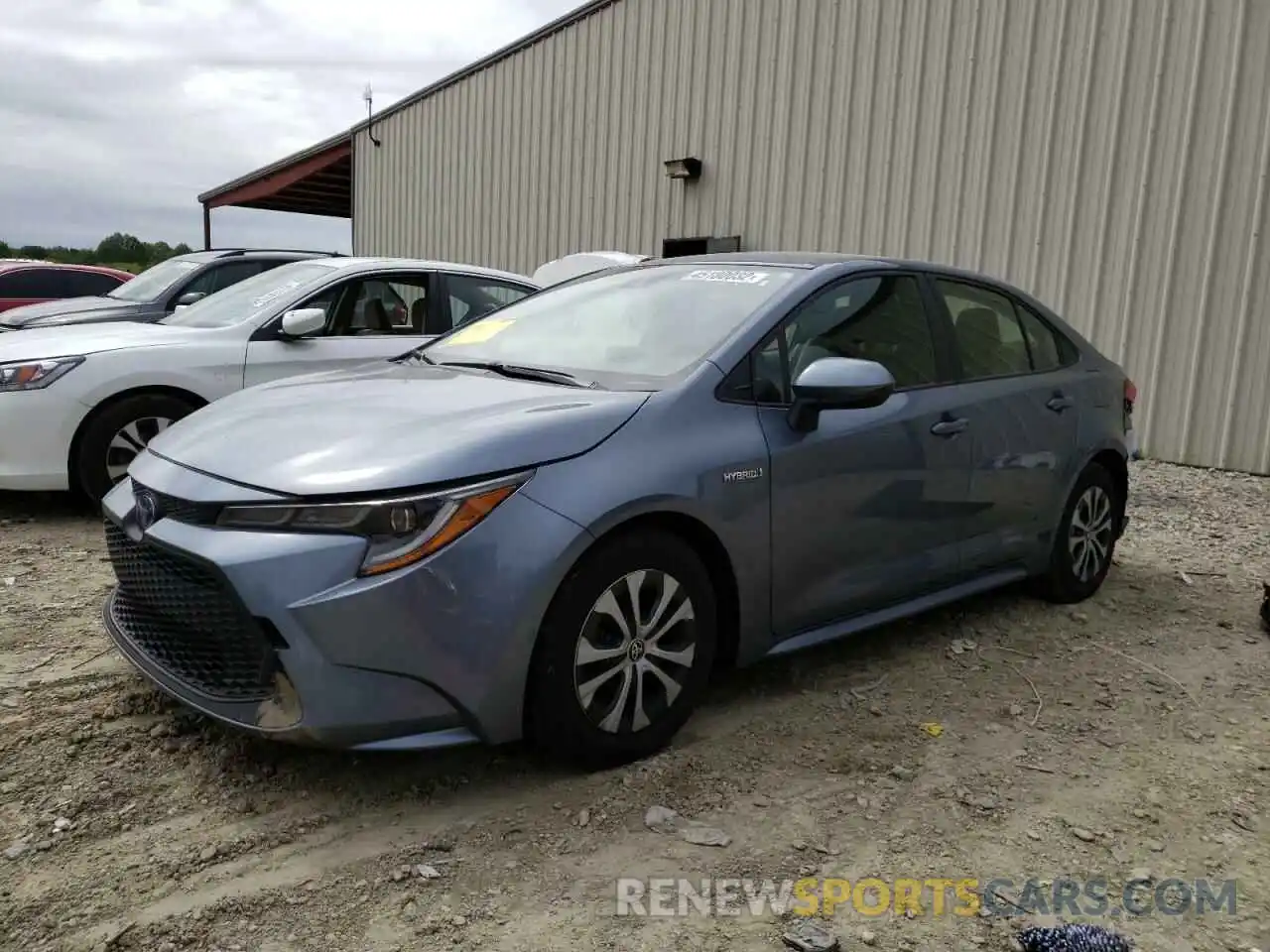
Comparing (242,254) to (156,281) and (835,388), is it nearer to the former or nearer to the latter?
(156,281)

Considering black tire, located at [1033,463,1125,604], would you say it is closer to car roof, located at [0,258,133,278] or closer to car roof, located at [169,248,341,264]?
car roof, located at [169,248,341,264]

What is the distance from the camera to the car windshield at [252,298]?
6.04 metres

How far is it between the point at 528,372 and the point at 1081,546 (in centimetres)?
267

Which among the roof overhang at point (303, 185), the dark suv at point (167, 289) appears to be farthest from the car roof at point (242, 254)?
the roof overhang at point (303, 185)

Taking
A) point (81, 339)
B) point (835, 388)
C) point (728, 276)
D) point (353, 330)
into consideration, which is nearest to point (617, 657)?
point (835, 388)

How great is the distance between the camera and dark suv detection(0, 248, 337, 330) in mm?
8305

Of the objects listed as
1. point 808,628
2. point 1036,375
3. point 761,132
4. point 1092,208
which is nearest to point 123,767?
point 808,628

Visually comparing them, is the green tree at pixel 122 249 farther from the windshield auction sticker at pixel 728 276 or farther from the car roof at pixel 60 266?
the windshield auction sticker at pixel 728 276

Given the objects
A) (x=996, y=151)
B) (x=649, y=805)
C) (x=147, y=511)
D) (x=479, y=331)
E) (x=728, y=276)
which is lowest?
(x=649, y=805)

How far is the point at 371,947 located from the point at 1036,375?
134 inches

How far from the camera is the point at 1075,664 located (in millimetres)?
4004

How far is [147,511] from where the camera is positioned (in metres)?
2.84

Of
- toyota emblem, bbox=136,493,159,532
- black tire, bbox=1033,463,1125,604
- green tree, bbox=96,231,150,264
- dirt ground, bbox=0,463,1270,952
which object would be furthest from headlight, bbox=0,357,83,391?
green tree, bbox=96,231,150,264

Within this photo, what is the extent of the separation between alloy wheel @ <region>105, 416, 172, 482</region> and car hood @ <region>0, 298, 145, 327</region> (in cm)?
326
